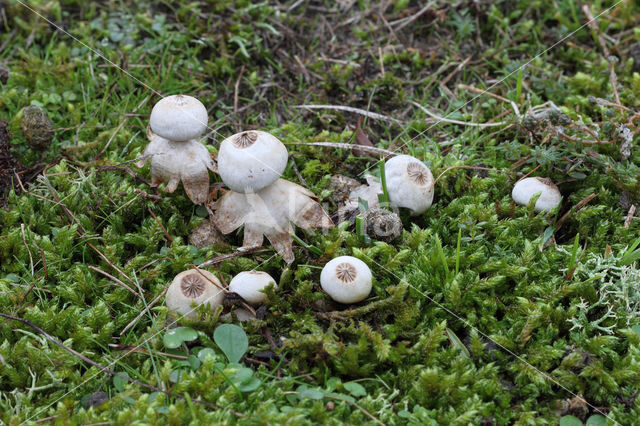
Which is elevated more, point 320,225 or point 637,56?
point 637,56

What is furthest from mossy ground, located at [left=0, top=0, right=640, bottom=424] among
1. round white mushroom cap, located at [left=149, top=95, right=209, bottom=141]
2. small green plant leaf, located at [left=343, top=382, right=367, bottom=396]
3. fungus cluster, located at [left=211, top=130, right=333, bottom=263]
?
round white mushroom cap, located at [left=149, top=95, right=209, bottom=141]

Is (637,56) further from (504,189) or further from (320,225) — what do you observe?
(320,225)

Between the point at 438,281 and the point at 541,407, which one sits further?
the point at 438,281

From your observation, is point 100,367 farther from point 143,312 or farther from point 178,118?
point 178,118

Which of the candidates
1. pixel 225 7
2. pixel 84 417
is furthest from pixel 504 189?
pixel 225 7

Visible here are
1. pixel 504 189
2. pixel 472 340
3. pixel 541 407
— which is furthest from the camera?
pixel 504 189

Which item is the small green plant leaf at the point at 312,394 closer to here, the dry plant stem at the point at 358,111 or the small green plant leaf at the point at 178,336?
the small green plant leaf at the point at 178,336

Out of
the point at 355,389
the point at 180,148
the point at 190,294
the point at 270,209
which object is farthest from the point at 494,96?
the point at 190,294
